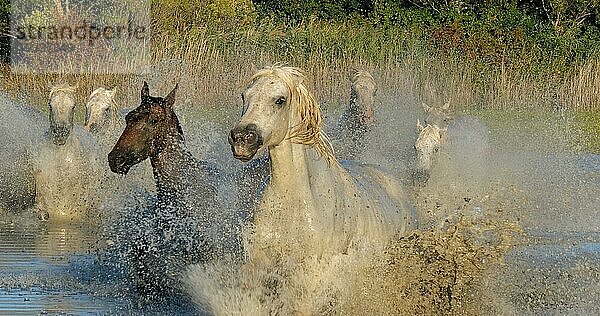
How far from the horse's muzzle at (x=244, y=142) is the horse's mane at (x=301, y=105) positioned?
0.45 meters

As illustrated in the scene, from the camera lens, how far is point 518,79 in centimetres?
2416

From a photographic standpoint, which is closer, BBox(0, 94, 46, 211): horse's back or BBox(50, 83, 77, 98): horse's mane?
BBox(50, 83, 77, 98): horse's mane

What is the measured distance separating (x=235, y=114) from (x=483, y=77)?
650cm

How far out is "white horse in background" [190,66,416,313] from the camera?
6918 mm

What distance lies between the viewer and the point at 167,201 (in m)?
8.51

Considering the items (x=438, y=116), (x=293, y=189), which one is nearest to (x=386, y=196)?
(x=293, y=189)

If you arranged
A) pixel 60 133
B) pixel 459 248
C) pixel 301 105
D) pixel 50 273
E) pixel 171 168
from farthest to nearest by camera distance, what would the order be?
1. pixel 60 133
2. pixel 50 273
3. pixel 171 168
4. pixel 459 248
5. pixel 301 105

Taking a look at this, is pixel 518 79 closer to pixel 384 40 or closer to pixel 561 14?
pixel 384 40

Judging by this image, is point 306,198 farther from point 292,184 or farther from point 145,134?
point 145,134

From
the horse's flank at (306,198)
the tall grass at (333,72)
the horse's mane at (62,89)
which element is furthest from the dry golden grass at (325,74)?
the horse's flank at (306,198)

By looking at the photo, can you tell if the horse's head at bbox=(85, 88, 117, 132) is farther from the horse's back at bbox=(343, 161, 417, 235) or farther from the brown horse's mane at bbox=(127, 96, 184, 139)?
the horse's back at bbox=(343, 161, 417, 235)

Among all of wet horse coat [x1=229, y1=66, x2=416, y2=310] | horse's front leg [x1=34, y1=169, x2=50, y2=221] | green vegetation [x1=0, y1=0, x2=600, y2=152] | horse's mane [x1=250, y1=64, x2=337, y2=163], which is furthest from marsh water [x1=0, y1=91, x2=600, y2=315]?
green vegetation [x1=0, y1=0, x2=600, y2=152]

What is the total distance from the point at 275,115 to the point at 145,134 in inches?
73.9

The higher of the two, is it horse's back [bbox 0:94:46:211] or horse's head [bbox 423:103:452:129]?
horse's head [bbox 423:103:452:129]
